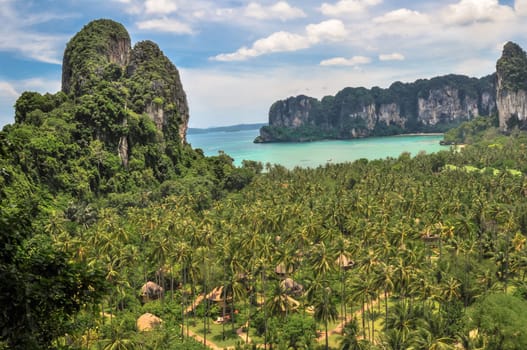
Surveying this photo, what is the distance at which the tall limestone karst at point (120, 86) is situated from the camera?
117 m

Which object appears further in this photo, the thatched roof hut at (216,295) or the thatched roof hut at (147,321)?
the thatched roof hut at (216,295)

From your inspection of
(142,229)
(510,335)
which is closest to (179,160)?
(142,229)

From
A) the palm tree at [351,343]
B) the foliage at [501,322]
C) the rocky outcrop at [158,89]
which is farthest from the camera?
the rocky outcrop at [158,89]

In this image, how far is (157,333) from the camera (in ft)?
140

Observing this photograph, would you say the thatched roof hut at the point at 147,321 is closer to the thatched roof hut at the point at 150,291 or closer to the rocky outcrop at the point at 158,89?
the thatched roof hut at the point at 150,291

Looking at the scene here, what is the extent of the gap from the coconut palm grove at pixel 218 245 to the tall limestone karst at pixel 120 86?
639mm

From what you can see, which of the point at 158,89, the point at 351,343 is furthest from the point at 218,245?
the point at 158,89

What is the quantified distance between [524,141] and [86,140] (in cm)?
18495

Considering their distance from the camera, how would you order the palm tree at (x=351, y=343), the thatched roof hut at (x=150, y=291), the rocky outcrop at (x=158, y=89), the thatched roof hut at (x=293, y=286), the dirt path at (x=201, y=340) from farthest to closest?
the rocky outcrop at (x=158, y=89), the thatched roof hut at (x=150, y=291), the thatched roof hut at (x=293, y=286), the dirt path at (x=201, y=340), the palm tree at (x=351, y=343)

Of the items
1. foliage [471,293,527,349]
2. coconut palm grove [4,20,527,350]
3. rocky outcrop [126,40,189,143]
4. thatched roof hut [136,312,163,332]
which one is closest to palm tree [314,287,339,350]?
coconut palm grove [4,20,527,350]

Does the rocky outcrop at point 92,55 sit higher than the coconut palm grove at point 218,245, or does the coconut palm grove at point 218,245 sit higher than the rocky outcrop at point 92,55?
the rocky outcrop at point 92,55

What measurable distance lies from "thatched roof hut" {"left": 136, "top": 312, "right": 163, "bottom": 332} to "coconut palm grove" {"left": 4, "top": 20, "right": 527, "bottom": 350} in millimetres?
235

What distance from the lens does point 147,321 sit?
168 ft

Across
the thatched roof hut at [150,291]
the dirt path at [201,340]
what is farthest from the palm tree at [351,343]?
the thatched roof hut at [150,291]
